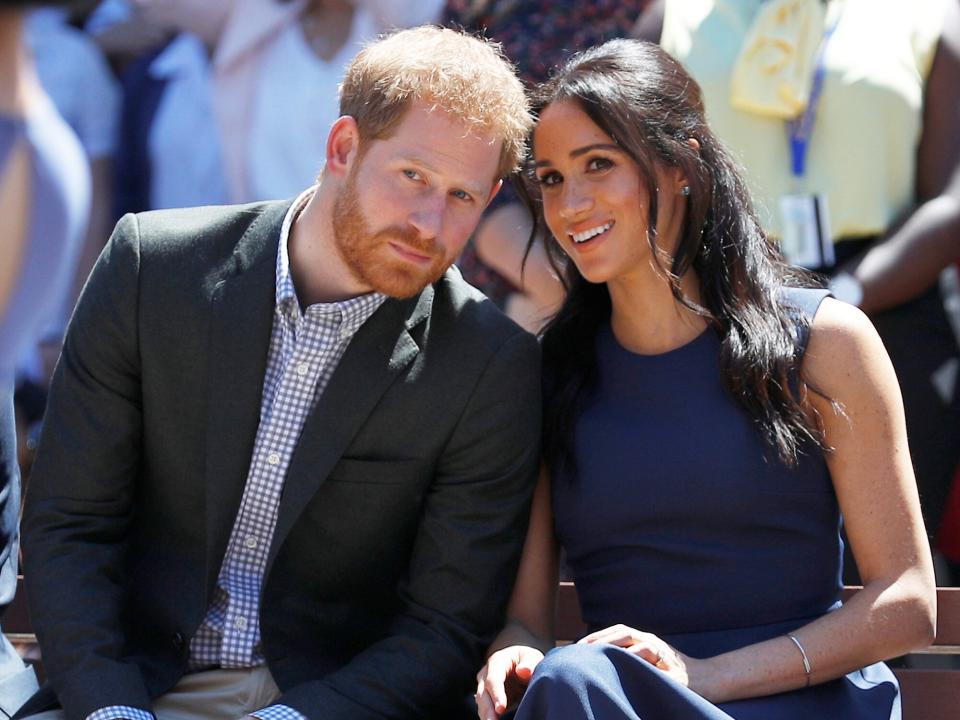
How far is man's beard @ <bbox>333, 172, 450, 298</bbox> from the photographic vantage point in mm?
2803

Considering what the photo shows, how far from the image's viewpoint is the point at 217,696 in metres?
2.77

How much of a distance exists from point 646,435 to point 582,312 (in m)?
0.41

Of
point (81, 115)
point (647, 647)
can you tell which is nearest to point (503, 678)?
point (647, 647)

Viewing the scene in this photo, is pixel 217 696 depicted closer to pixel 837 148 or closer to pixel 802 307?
pixel 802 307

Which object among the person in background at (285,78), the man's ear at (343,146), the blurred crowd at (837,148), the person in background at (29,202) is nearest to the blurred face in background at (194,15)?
the person in background at (285,78)

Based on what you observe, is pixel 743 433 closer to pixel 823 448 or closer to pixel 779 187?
pixel 823 448

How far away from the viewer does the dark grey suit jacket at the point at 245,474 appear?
276 centimetres

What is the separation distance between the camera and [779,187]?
3525 millimetres

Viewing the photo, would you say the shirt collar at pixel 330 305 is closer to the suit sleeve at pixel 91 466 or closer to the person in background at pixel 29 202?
the suit sleeve at pixel 91 466

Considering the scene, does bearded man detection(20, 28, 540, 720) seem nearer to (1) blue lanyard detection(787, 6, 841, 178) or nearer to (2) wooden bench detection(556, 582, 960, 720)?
(2) wooden bench detection(556, 582, 960, 720)

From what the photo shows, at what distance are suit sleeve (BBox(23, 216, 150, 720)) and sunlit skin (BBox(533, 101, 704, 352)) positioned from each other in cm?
87

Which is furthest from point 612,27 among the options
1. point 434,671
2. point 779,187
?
point 434,671

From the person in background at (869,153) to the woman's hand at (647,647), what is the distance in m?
1.22

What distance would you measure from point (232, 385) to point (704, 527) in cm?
95
